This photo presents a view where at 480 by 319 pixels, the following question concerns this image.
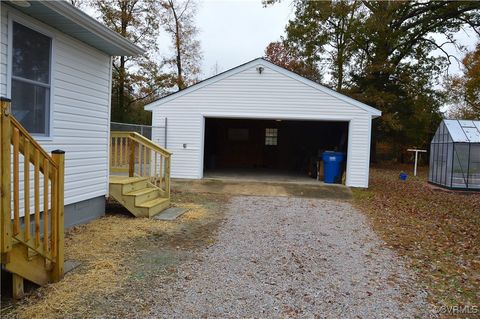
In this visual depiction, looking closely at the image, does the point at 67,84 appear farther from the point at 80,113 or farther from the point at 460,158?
the point at 460,158

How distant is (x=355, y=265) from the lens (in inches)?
185

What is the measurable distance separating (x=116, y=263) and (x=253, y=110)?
8548mm

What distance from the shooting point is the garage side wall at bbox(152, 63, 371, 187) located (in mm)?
11891

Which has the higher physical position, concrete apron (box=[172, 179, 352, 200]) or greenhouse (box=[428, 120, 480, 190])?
greenhouse (box=[428, 120, 480, 190])

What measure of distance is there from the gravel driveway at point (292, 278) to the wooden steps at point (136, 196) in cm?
146

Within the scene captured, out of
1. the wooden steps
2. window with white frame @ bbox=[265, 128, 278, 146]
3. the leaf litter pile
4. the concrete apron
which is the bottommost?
the leaf litter pile

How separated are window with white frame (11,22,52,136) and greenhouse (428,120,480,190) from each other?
45.1 ft

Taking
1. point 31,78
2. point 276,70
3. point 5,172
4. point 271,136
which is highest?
point 276,70

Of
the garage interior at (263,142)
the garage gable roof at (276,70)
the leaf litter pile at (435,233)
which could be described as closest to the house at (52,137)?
the leaf litter pile at (435,233)

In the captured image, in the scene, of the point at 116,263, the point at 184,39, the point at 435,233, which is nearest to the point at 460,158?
the point at 435,233
